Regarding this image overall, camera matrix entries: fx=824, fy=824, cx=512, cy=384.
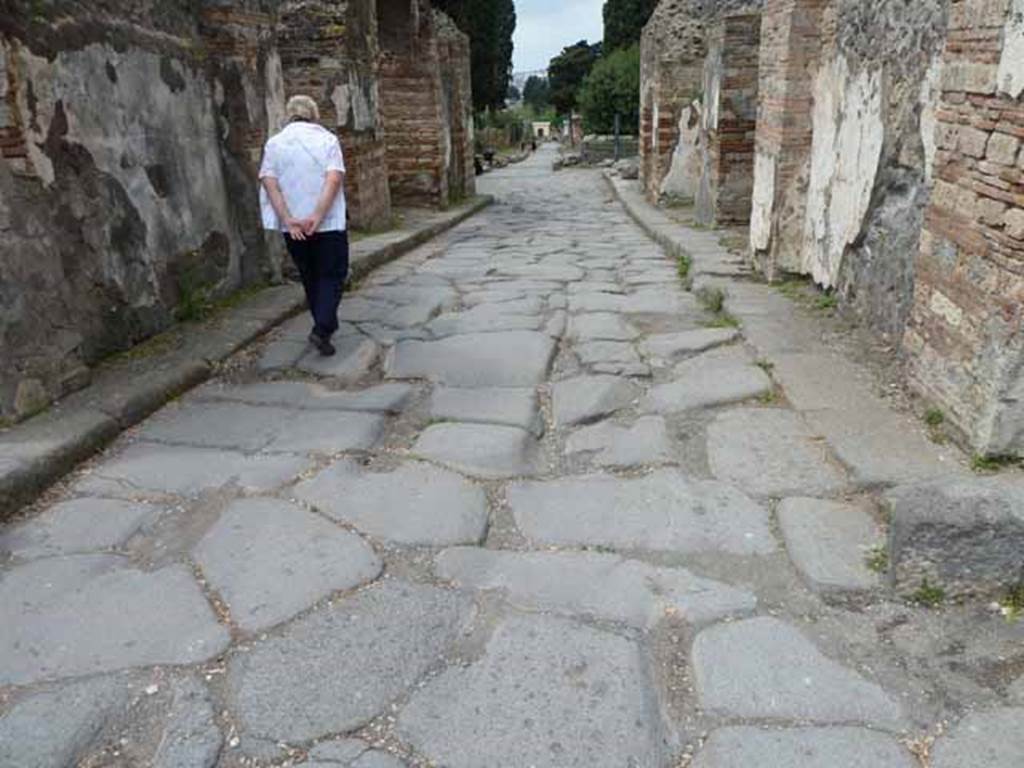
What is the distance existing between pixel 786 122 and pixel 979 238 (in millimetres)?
2732

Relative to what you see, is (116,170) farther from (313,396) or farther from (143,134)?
(313,396)

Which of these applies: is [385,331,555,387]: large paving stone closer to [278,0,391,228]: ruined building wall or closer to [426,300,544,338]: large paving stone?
[426,300,544,338]: large paving stone

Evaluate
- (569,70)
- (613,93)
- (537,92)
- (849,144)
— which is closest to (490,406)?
(849,144)

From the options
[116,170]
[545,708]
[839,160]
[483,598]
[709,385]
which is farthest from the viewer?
[839,160]

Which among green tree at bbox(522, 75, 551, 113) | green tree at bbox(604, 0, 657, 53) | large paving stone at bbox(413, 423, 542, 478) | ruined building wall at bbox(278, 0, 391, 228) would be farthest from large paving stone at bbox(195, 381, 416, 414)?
green tree at bbox(522, 75, 551, 113)

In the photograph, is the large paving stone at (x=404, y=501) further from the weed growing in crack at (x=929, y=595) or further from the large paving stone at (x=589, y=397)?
the weed growing in crack at (x=929, y=595)

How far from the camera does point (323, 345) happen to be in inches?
164

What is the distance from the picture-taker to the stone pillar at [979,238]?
2.40m

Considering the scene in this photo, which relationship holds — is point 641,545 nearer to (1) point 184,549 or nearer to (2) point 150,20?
(1) point 184,549

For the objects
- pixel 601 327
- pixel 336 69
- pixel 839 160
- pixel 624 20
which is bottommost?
pixel 601 327

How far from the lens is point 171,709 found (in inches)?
69.2

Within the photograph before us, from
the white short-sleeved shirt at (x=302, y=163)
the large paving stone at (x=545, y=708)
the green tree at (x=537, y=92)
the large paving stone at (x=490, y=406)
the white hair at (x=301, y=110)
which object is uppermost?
the green tree at (x=537, y=92)

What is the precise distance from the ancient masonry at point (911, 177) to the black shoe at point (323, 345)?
8.66ft

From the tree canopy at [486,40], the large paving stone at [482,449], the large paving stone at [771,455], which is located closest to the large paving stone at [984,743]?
the large paving stone at [771,455]
